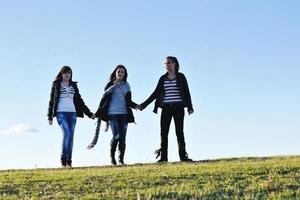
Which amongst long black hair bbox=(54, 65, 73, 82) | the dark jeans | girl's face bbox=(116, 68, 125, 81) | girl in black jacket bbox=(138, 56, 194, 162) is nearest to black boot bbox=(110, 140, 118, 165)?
girl in black jacket bbox=(138, 56, 194, 162)

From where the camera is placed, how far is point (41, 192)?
11773mm

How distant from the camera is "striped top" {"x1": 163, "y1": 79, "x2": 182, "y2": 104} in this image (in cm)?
1777

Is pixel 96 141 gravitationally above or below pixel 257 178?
above

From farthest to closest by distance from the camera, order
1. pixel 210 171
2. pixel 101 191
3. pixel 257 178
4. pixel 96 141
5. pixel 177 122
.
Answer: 1. pixel 96 141
2. pixel 177 122
3. pixel 210 171
4. pixel 257 178
5. pixel 101 191

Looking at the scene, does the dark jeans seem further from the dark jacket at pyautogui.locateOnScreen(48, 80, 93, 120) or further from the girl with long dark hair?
the dark jacket at pyautogui.locateOnScreen(48, 80, 93, 120)

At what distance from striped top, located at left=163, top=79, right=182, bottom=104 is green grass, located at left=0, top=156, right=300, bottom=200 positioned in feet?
12.5

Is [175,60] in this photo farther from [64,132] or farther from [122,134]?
[64,132]

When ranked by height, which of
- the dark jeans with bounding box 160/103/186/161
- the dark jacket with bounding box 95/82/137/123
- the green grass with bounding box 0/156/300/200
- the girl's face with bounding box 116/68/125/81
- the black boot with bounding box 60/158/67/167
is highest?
the girl's face with bounding box 116/68/125/81

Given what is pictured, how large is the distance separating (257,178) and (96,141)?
26.8 ft

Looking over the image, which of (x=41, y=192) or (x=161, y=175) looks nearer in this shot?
(x=41, y=192)

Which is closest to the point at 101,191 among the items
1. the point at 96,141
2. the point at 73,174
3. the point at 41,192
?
the point at 41,192

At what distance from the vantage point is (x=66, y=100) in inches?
719

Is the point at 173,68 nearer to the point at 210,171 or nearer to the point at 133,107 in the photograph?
the point at 133,107

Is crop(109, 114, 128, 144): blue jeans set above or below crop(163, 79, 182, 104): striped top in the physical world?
below
